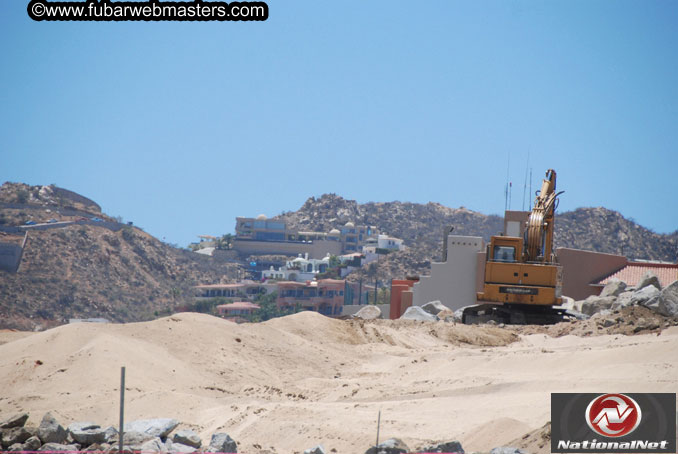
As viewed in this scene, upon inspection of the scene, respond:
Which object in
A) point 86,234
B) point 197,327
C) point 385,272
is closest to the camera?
point 197,327

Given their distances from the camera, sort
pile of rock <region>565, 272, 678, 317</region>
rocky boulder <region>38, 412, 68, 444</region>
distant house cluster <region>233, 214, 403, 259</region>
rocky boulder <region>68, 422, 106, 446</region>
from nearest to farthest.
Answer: rocky boulder <region>68, 422, 106, 446</region> → rocky boulder <region>38, 412, 68, 444</region> → pile of rock <region>565, 272, 678, 317</region> → distant house cluster <region>233, 214, 403, 259</region>

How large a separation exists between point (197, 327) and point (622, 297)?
14.8m

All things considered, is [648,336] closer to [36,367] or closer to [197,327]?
[197,327]

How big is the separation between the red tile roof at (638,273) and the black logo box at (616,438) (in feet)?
119

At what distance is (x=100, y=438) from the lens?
34.4ft

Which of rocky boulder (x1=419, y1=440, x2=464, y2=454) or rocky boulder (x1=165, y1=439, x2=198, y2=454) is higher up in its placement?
rocky boulder (x1=419, y1=440, x2=464, y2=454)

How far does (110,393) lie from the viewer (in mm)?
13320

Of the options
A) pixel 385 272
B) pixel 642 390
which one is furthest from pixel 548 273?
pixel 385 272

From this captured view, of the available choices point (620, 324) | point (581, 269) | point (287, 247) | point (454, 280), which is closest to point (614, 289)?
point (454, 280)

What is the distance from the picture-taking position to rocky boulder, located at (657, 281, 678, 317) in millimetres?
21578

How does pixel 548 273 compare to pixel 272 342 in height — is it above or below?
above

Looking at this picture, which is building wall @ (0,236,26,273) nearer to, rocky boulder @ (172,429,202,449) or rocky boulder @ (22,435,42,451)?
rocky boulder @ (22,435,42,451)

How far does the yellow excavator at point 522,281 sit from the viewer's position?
2750 cm

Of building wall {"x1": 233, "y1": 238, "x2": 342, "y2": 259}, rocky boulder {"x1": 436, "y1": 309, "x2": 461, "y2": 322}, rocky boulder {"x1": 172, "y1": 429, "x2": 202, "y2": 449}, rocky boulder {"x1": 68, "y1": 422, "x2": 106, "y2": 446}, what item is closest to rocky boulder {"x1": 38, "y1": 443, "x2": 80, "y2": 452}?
rocky boulder {"x1": 68, "y1": 422, "x2": 106, "y2": 446}
